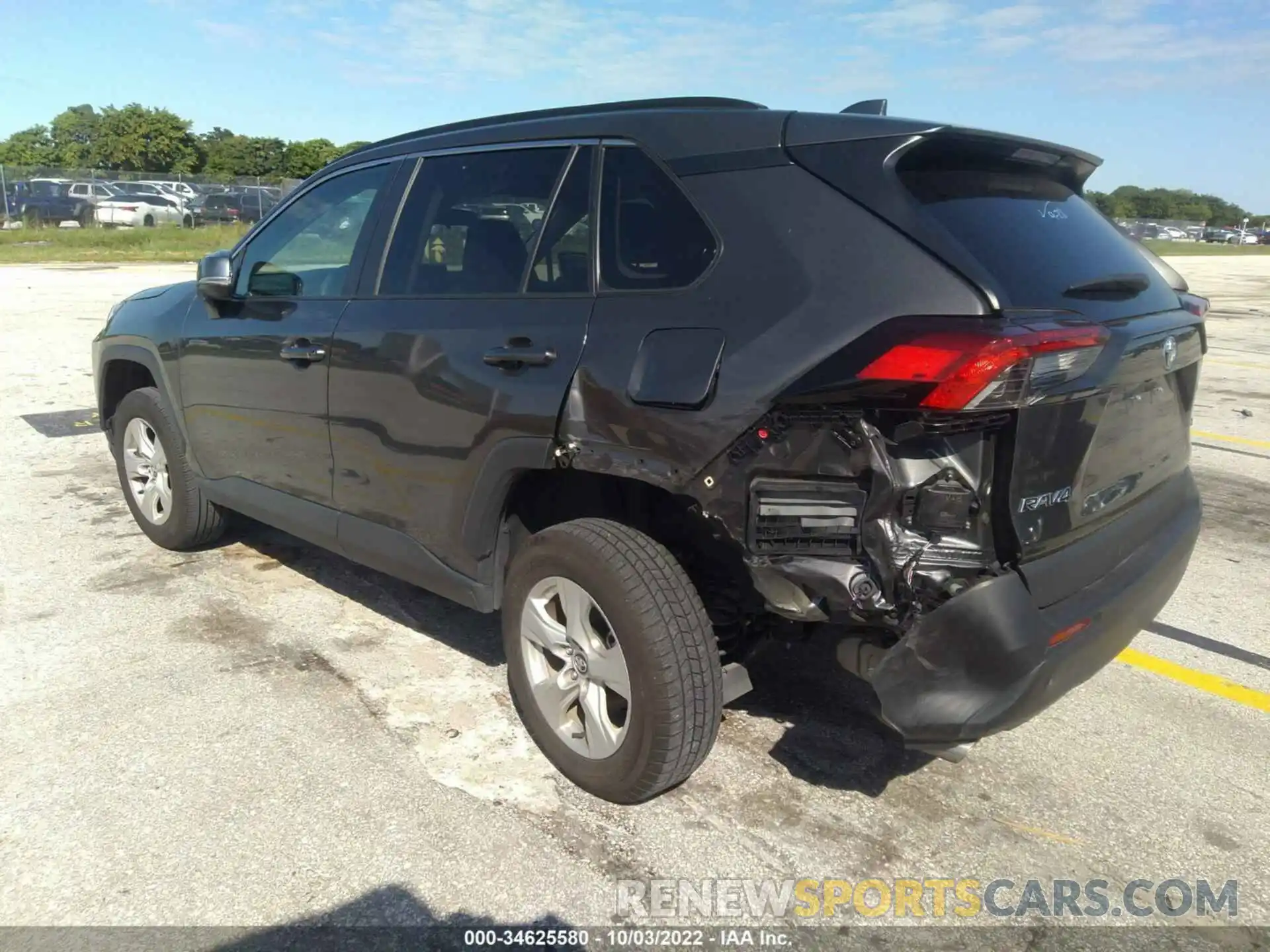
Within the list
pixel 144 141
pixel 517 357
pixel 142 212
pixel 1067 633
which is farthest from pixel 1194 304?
pixel 144 141

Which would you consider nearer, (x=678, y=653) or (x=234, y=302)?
(x=678, y=653)

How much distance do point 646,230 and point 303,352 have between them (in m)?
1.59

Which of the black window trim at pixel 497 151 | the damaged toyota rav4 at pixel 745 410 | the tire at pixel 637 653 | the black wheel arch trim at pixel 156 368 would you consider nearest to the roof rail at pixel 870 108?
the damaged toyota rav4 at pixel 745 410

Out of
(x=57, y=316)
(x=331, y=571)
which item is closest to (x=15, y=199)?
(x=57, y=316)

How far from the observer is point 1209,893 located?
2619mm

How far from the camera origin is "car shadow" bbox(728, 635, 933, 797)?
10.3ft

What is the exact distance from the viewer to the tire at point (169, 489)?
4.78 m

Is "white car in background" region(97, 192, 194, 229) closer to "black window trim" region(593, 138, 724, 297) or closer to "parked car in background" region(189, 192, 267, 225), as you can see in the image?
"parked car in background" region(189, 192, 267, 225)

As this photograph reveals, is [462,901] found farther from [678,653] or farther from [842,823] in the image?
[842,823]

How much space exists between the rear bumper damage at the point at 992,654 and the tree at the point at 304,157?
7670 cm

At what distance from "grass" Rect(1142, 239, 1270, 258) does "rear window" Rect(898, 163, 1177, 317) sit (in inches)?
1825

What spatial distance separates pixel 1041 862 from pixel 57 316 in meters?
14.8

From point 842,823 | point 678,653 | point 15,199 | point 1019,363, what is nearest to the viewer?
point 1019,363

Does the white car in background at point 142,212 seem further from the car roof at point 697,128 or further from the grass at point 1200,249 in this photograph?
the grass at point 1200,249
